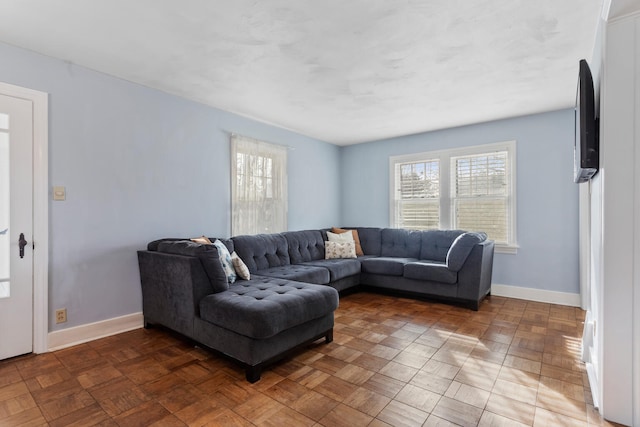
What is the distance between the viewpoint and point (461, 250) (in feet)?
12.3

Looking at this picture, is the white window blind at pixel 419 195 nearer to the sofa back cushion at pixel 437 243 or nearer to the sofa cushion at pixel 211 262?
the sofa back cushion at pixel 437 243

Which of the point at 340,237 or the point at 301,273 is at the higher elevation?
the point at 340,237

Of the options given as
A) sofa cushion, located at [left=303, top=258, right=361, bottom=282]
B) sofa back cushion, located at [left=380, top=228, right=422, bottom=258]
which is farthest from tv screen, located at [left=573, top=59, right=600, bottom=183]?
sofa back cushion, located at [left=380, top=228, right=422, bottom=258]

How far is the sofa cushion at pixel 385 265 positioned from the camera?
4.21 metres

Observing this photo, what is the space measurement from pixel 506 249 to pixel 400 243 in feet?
4.56

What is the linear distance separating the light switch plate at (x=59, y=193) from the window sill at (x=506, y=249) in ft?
15.9

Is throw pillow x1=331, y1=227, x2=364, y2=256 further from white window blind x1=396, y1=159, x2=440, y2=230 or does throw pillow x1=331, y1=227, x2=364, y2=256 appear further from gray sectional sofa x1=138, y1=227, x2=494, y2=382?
white window blind x1=396, y1=159, x2=440, y2=230

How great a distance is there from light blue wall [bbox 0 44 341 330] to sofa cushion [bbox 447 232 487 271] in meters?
2.73

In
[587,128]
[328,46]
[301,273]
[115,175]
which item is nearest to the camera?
[587,128]

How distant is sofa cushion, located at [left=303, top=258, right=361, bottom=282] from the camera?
3943mm

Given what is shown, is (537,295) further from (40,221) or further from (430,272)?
(40,221)

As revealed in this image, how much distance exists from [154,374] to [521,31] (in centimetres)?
349

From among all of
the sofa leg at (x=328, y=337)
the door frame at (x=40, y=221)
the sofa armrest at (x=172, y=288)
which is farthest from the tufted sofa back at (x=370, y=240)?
the door frame at (x=40, y=221)

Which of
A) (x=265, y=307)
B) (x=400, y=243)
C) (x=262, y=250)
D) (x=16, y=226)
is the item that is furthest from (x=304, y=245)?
(x=16, y=226)
